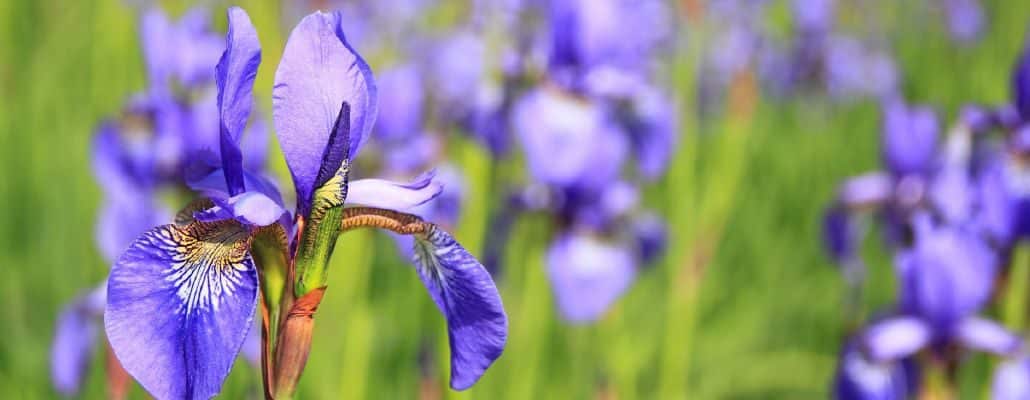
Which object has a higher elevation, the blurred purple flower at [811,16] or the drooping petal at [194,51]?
the blurred purple flower at [811,16]

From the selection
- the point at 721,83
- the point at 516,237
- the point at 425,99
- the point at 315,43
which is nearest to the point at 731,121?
the point at 516,237

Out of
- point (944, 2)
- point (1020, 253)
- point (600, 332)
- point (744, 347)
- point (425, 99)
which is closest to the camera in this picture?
point (1020, 253)

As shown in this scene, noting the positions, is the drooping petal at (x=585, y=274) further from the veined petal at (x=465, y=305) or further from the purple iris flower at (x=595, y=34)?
the veined petal at (x=465, y=305)

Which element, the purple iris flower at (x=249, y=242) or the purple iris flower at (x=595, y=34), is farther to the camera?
the purple iris flower at (x=595, y=34)

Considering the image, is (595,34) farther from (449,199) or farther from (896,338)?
(896,338)

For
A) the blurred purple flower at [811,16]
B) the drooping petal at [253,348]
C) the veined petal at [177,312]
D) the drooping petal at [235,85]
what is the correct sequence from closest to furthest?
the veined petal at [177,312]
the drooping petal at [235,85]
the drooping petal at [253,348]
the blurred purple flower at [811,16]

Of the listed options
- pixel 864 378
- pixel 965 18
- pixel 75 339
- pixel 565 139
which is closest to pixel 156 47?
pixel 75 339

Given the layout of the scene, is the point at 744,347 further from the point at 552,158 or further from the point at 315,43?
the point at 315,43

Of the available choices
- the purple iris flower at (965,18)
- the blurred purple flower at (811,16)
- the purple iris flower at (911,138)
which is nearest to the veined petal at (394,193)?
the purple iris flower at (911,138)
